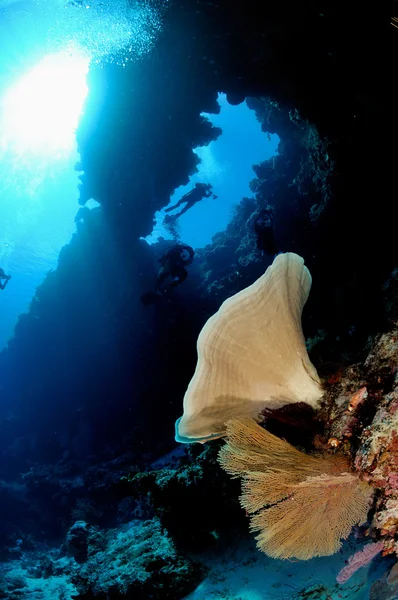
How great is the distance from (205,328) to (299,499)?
1.35 metres

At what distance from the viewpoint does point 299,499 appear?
1899 mm

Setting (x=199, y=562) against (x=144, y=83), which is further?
(x=144, y=83)

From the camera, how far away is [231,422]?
2330 mm

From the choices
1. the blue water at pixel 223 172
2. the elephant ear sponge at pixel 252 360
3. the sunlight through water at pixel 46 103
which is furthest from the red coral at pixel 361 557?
the blue water at pixel 223 172

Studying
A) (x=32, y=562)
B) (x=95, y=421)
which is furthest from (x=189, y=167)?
(x=32, y=562)

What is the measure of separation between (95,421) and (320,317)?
10032mm

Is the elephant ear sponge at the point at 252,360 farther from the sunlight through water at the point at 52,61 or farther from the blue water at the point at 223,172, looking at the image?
the blue water at the point at 223,172

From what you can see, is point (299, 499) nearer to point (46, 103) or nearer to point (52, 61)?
point (52, 61)

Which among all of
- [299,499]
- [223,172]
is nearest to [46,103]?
[299,499]

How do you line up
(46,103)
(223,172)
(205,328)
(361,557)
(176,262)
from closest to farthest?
(361,557)
(205,328)
(176,262)
(46,103)
(223,172)

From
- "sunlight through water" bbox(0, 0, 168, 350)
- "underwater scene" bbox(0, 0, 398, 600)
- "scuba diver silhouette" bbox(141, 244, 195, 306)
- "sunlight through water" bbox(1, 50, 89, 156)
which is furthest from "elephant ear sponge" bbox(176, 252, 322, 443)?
"sunlight through water" bbox(1, 50, 89, 156)

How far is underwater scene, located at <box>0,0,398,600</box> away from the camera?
90.4 inches

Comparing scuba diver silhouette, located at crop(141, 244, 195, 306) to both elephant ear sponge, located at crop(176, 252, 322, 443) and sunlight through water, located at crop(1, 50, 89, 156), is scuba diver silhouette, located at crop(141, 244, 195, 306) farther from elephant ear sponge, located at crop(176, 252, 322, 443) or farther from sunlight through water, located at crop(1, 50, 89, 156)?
elephant ear sponge, located at crop(176, 252, 322, 443)

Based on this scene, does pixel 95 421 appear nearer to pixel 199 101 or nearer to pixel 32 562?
pixel 32 562
